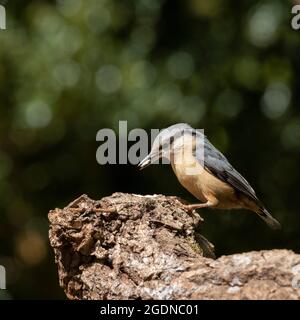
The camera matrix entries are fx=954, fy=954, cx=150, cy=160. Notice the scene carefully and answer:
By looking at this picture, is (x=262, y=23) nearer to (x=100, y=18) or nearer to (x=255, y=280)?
(x=100, y=18)

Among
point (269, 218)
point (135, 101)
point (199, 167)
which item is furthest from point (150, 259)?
point (135, 101)

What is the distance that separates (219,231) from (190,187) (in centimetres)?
163

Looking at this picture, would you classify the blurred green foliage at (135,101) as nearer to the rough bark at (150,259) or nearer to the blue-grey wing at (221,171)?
the blue-grey wing at (221,171)

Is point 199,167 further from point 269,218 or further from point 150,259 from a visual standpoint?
point 150,259

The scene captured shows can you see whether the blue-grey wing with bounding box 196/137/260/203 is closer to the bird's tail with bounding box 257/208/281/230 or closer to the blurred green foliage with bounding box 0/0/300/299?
the bird's tail with bounding box 257/208/281/230

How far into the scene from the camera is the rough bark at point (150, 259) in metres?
4.58

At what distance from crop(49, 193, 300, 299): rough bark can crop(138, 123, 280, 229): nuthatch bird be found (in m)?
1.37

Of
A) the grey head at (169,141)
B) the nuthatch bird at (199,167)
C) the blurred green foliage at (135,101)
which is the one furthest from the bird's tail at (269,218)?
the blurred green foliage at (135,101)

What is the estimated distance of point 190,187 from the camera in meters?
7.05

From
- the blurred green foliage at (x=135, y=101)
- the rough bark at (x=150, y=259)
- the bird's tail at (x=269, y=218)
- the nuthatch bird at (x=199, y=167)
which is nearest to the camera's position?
the rough bark at (x=150, y=259)

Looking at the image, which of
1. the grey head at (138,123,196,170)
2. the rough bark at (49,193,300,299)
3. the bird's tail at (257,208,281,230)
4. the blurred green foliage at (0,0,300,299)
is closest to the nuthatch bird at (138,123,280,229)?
the grey head at (138,123,196,170)

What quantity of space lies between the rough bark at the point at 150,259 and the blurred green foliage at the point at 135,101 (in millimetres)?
2986

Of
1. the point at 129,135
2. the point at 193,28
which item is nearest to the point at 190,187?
the point at 129,135

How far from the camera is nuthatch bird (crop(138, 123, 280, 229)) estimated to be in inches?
275
